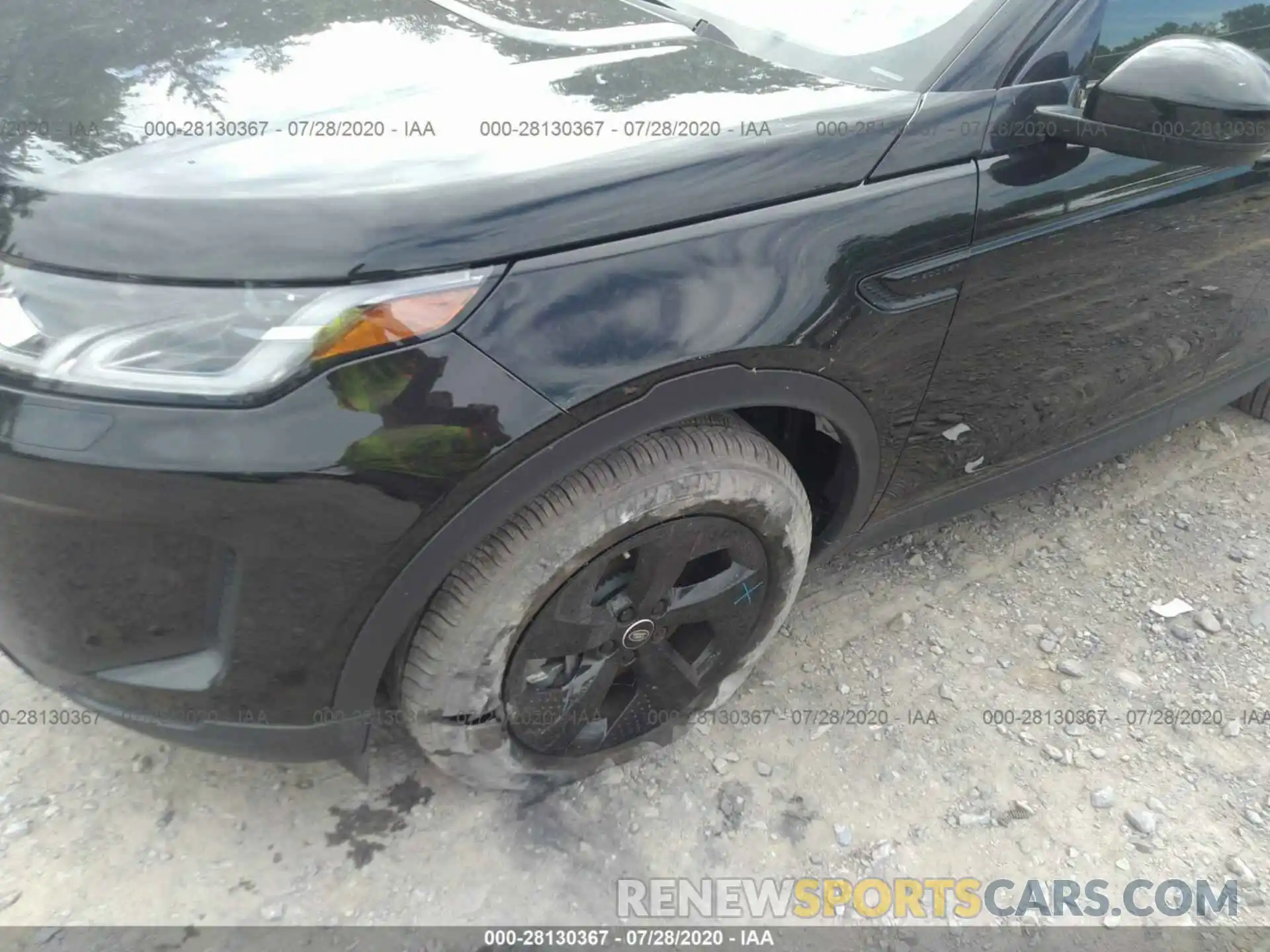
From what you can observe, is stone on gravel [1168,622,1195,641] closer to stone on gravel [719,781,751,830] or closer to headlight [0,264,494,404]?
stone on gravel [719,781,751,830]

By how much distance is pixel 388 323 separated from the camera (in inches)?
48.8

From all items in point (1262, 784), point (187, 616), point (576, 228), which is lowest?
point (1262, 784)

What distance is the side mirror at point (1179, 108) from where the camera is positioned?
1.57 metres

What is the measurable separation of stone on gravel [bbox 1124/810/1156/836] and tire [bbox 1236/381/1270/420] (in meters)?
1.99

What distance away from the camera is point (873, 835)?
1928 millimetres

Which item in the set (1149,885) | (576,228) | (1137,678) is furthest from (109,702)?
(1137,678)

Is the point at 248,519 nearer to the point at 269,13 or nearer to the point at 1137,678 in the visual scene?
the point at 269,13

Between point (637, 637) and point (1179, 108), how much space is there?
1.38 meters

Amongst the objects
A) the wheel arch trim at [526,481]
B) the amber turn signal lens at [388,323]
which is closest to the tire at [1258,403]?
the wheel arch trim at [526,481]

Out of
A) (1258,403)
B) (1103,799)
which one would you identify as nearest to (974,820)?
(1103,799)

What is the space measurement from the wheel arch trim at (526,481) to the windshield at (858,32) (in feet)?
2.17

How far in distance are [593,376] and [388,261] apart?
34 cm

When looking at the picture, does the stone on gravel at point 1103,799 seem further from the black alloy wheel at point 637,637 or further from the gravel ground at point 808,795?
the black alloy wheel at point 637,637

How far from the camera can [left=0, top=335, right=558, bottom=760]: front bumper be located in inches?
47.7
